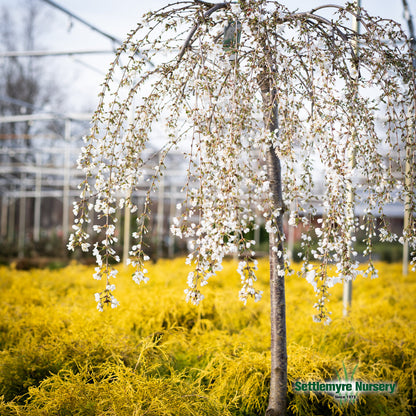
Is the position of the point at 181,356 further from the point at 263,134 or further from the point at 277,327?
the point at 263,134

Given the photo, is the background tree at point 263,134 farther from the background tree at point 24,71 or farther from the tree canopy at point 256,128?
the background tree at point 24,71

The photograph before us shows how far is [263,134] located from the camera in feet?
6.33

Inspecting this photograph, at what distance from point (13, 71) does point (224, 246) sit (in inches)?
593

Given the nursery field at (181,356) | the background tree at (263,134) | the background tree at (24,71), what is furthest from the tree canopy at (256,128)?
the background tree at (24,71)

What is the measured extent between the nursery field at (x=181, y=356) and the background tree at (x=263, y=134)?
15.9 inches

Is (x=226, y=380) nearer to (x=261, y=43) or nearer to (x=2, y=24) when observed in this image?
(x=261, y=43)

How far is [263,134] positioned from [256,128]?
1.73ft

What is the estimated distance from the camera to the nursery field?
2.17 meters

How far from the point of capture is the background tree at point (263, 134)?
1.95m

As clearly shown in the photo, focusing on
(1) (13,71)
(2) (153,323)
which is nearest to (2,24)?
(1) (13,71)

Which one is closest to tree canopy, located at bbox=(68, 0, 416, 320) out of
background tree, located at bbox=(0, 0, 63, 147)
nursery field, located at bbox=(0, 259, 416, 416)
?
nursery field, located at bbox=(0, 259, 416, 416)

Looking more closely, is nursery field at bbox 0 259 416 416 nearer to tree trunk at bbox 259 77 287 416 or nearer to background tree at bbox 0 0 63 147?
tree trunk at bbox 259 77 287 416

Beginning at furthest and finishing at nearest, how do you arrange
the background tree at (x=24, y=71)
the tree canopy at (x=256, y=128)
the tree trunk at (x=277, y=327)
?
the background tree at (x=24, y=71)
the tree trunk at (x=277, y=327)
the tree canopy at (x=256, y=128)

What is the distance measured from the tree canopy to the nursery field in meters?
0.58
